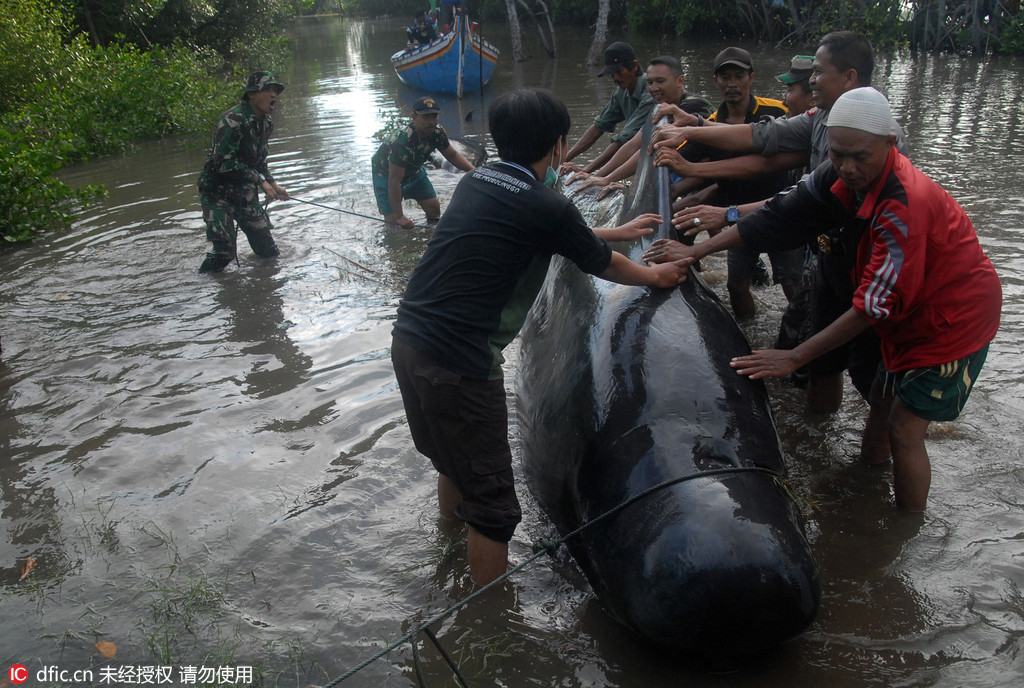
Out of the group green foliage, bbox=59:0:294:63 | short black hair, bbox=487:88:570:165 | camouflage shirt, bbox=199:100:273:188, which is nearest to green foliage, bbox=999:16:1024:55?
camouflage shirt, bbox=199:100:273:188

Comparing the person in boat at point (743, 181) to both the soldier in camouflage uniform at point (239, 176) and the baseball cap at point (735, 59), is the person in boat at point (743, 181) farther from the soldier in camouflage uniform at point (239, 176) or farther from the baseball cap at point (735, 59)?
the soldier in camouflage uniform at point (239, 176)

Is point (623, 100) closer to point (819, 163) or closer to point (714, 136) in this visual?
point (714, 136)

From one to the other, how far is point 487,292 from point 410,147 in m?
5.75

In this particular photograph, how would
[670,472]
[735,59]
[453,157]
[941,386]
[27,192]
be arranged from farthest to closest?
[27,192], [453,157], [735,59], [941,386], [670,472]

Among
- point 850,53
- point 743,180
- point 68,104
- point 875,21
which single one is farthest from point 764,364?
point 875,21

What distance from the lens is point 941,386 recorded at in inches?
123

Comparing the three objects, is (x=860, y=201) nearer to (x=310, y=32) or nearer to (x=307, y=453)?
(x=307, y=453)

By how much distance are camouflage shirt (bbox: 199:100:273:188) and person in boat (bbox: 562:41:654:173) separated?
10.6 ft

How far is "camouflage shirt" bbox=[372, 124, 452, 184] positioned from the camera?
8094 mm

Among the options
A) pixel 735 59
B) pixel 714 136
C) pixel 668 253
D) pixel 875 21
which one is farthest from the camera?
pixel 875 21

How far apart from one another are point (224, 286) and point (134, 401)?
2.43 m

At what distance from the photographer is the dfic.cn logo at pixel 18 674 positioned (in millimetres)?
2883

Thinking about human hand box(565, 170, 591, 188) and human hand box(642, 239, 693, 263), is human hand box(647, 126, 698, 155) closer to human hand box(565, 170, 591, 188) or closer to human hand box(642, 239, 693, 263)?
human hand box(642, 239, 693, 263)

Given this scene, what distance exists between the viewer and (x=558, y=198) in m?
2.74
